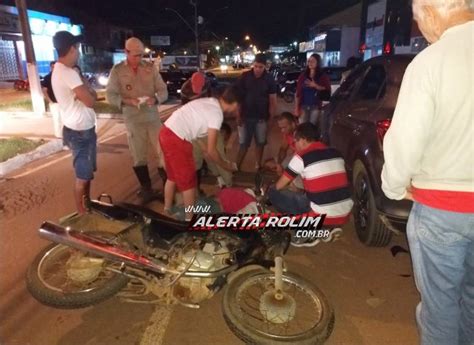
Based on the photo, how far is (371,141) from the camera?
3.37 m

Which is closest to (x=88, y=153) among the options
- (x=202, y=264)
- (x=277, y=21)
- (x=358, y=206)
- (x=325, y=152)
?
(x=202, y=264)

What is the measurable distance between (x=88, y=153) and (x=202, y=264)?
2030mm

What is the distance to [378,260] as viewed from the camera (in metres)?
3.51

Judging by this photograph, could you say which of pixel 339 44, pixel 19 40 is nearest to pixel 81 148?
pixel 19 40

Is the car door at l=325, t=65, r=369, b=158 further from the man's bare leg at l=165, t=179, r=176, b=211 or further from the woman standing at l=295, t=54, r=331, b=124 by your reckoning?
the man's bare leg at l=165, t=179, r=176, b=211

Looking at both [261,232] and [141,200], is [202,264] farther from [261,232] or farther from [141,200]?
[141,200]

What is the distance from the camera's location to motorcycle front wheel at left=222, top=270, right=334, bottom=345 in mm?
2221

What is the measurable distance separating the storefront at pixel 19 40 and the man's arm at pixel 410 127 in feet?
90.5

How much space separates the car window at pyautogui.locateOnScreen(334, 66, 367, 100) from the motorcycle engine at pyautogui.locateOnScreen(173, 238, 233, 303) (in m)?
2.87

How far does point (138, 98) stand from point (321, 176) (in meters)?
2.67

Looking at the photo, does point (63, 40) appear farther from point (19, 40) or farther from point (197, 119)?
point (19, 40)

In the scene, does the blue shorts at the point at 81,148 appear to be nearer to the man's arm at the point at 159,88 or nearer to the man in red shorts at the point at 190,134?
the man in red shorts at the point at 190,134

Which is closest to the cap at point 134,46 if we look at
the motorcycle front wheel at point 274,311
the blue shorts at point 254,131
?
the blue shorts at point 254,131

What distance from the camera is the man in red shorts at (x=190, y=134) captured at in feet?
11.7
